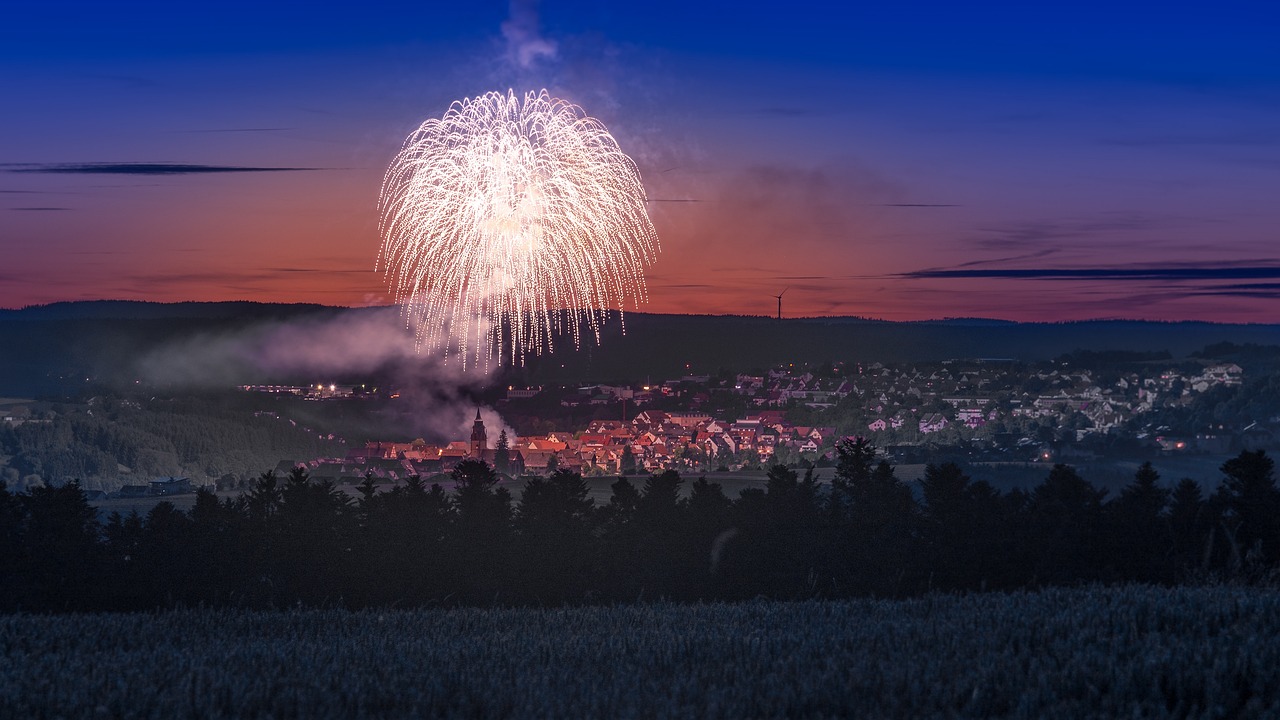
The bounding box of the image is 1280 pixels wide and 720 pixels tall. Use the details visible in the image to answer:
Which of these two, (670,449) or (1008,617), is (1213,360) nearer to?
(670,449)

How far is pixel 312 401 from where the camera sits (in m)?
186

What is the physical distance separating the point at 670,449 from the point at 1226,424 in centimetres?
7097

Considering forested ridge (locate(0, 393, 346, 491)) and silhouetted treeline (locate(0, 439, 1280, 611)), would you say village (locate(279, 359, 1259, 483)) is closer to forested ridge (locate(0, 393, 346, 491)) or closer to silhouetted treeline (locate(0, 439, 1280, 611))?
forested ridge (locate(0, 393, 346, 491))

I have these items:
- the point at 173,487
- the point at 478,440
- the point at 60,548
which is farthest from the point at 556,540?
the point at 173,487

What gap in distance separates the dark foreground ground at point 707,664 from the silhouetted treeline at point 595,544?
10206mm

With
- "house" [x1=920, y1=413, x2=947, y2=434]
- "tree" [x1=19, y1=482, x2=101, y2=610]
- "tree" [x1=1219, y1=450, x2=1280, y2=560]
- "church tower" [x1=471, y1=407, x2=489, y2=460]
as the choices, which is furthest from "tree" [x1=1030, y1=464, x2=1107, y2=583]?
"house" [x1=920, y1=413, x2=947, y2=434]

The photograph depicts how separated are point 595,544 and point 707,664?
19637 mm

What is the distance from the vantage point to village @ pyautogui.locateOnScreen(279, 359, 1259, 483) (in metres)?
138

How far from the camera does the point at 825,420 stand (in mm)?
164750

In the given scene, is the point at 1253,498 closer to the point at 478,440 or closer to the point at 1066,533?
the point at 1066,533

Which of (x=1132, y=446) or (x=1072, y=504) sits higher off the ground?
(x=1072, y=504)

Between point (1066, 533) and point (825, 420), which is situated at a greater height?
point (1066, 533)

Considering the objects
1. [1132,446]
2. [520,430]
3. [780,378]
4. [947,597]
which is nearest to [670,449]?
[520,430]

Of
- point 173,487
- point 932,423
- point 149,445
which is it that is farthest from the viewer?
point 149,445
